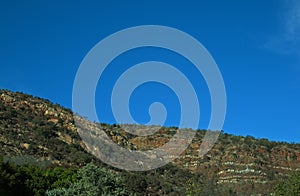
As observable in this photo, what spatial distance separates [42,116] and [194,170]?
25188mm

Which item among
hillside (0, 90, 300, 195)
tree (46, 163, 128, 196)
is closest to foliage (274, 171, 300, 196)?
tree (46, 163, 128, 196)

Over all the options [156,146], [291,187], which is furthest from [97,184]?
[156,146]

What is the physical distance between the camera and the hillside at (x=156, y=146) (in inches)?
2586

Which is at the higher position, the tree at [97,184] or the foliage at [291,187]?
the foliage at [291,187]

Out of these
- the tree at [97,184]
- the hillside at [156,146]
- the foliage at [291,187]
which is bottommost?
the tree at [97,184]

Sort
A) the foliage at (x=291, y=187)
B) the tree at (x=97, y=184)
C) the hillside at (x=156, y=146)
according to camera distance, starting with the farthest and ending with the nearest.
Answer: the hillside at (x=156, y=146) < the foliage at (x=291, y=187) < the tree at (x=97, y=184)

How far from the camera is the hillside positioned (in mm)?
65688

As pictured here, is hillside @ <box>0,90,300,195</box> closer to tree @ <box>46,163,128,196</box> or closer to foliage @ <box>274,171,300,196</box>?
foliage @ <box>274,171,300,196</box>

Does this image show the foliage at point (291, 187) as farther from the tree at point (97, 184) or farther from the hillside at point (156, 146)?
the hillside at point (156, 146)

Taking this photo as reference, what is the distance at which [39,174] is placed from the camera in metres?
46.4

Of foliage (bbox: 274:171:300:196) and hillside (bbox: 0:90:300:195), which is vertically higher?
hillside (bbox: 0:90:300:195)

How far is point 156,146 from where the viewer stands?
292 ft

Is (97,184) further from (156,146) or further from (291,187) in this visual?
(156,146)

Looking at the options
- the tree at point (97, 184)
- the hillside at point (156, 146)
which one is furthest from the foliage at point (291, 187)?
the hillside at point (156, 146)
